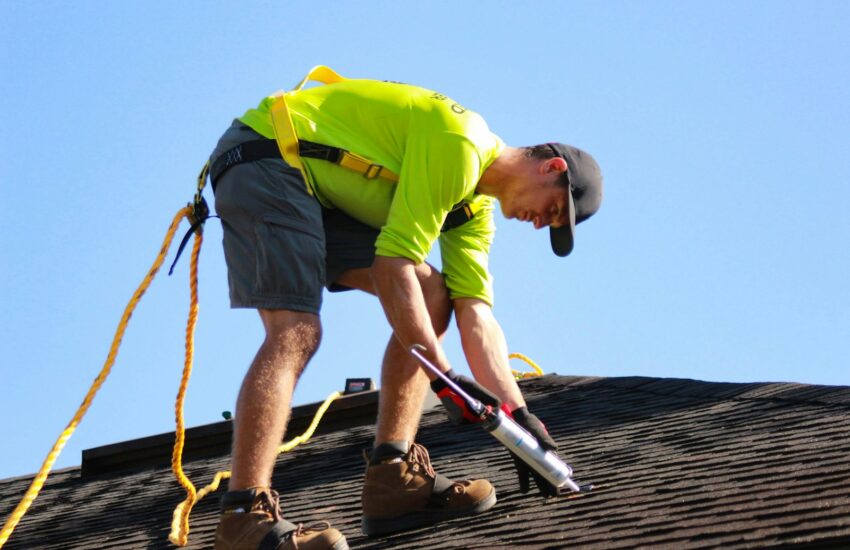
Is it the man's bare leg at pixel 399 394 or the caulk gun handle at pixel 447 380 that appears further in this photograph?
the man's bare leg at pixel 399 394

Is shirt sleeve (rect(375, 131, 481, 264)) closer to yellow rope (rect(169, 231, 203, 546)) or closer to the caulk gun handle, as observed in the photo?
the caulk gun handle

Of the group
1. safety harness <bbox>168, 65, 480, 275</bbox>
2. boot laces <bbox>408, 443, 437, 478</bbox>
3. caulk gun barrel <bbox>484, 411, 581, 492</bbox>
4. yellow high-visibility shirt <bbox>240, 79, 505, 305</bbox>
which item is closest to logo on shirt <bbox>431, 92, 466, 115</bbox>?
yellow high-visibility shirt <bbox>240, 79, 505, 305</bbox>

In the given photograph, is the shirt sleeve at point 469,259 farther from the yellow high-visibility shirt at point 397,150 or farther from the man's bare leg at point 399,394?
the man's bare leg at point 399,394

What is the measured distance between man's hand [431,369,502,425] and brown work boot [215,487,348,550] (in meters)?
0.48

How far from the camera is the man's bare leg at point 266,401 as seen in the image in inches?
124

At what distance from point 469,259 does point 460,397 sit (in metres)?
0.70

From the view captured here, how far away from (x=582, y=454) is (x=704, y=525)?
150cm

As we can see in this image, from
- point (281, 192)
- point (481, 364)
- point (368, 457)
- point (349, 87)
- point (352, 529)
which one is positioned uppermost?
point (349, 87)

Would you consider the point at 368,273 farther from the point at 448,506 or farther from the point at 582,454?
the point at 582,454

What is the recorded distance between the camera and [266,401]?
3178 millimetres

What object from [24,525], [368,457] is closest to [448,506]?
[368,457]

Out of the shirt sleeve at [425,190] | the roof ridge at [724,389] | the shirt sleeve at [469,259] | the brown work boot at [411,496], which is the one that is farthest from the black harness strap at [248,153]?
the roof ridge at [724,389]

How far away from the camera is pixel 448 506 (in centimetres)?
363

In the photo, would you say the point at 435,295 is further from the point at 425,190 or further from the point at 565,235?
the point at 425,190
